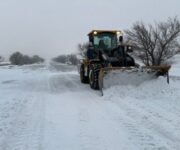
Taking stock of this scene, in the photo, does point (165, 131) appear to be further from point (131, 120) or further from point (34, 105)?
point (34, 105)

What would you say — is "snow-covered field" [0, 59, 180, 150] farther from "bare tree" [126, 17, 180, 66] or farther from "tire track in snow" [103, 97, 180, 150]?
"bare tree" [126, 17, 180, 66]

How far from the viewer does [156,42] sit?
28906 millimetres

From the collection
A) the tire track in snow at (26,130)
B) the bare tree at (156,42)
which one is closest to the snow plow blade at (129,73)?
the tire track in snow at (26,130)

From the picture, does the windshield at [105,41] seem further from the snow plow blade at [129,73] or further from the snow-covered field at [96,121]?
the snow-covered field at [96,121]

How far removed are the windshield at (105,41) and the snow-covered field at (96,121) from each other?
445 cm

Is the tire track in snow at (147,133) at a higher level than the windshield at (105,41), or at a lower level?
lower

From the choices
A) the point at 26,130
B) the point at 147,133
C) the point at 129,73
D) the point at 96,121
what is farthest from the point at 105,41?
the point at 147,133

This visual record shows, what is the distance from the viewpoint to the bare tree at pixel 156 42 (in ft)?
93.0

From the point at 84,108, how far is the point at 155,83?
150 inches

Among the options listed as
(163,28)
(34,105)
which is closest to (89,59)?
(34,105)

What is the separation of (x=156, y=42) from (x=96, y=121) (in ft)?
73.5

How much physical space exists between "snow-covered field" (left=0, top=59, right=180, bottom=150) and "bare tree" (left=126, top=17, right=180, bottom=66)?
55.7 feet

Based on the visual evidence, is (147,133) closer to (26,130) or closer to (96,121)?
(96,121)

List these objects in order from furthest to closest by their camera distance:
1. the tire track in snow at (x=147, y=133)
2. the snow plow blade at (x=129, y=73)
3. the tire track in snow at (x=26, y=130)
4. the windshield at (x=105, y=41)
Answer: the windshield at (x=105, y=41)
the snow plow blade at (x=129, y=73)
the tire track in snow at (x=26, y=130)
the tire track in snow at (x=147, y=133)
